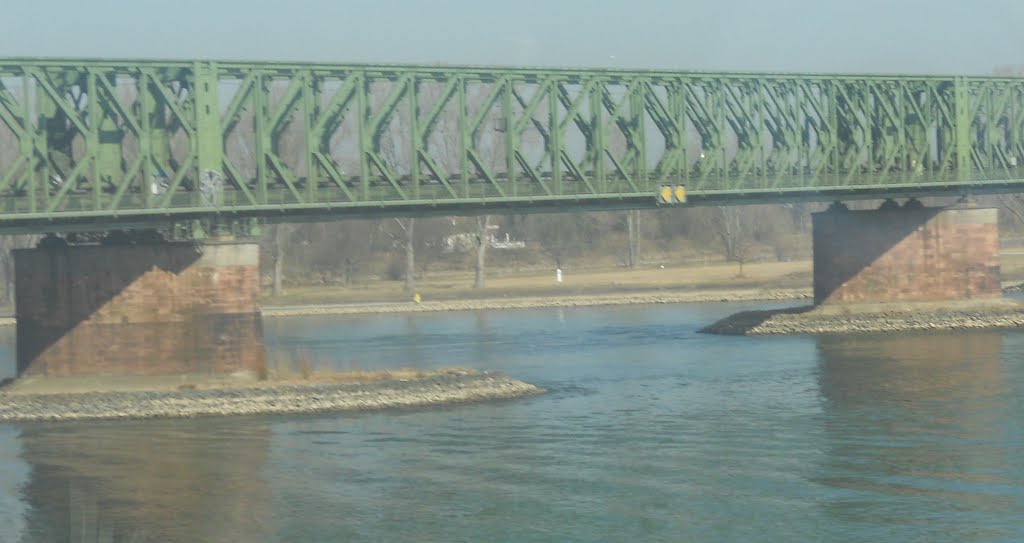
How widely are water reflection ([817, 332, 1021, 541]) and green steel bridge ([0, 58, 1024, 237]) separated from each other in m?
11.7

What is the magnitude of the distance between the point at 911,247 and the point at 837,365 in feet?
57.4

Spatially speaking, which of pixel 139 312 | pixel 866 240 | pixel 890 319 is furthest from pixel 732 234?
pixel 139 312

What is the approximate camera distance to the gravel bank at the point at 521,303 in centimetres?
10025

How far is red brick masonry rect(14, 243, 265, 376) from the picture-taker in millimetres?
48656

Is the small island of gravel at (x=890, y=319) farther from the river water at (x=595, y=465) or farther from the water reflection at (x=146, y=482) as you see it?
the water reflection at (x=146, y=482)

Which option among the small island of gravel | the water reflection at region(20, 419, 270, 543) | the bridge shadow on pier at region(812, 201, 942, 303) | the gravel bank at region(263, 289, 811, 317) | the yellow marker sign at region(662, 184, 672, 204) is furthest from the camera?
the gravel bank at region(263, 289, 811, 317)

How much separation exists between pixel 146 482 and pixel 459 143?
27532 millimetres

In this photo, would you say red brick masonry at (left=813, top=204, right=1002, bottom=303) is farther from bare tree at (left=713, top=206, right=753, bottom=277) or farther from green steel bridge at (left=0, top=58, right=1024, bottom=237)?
bare tree at (left=713, top=206, right=753, bottom=277)

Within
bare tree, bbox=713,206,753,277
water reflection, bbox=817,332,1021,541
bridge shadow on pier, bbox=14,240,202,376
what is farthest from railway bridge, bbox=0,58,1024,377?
bare tree, bbox=713,206,753,277

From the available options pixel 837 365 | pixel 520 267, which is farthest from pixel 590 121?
pixel 520 267

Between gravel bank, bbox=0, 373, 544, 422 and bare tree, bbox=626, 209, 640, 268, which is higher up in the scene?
bare tree, bbox=626, 209, 640, 268

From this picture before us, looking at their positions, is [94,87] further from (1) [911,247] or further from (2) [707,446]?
(1) [911,247]

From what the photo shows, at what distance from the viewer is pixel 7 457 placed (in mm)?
39844

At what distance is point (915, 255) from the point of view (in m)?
72.4
